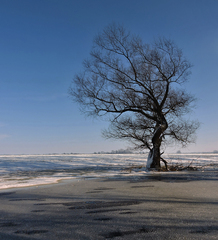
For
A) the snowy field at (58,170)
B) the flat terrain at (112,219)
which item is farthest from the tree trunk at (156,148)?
the flat terrain at (112,219)

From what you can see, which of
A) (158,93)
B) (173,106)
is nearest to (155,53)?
(158,93)

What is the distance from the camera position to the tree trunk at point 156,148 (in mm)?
14461

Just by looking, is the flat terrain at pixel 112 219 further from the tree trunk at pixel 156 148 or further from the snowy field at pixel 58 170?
the tree trunk at pixel 156 148

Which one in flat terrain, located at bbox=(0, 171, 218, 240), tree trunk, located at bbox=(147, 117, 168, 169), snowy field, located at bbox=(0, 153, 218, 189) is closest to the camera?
flat terrain, located at bbox=(0, 171, 218, 240)

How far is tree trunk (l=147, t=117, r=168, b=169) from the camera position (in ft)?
47.4

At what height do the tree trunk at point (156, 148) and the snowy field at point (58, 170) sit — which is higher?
the tree trunk at point (156, 148)

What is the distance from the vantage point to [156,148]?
48.1 ft

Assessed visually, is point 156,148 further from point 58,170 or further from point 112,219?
point 112,219

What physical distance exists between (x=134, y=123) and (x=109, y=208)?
11.8 meters

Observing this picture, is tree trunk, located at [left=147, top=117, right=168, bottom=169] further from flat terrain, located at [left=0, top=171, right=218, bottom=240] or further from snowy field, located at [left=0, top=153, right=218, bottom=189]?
flat terrain, located at [left=0, top=171, right=218, bottom=240]

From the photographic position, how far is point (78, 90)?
15117 millimetres

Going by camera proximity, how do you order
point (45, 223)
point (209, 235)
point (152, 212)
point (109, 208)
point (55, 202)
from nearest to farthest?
point (209, 235) → point (45, 223) → point (152, 212) → point (109, 208) → point (55, 202)

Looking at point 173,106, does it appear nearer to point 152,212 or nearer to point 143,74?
point 143,74

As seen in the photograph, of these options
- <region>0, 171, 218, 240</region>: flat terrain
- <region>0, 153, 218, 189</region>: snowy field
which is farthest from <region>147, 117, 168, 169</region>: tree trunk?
<region>0, 171, 218, 240</region>: flat terrain
